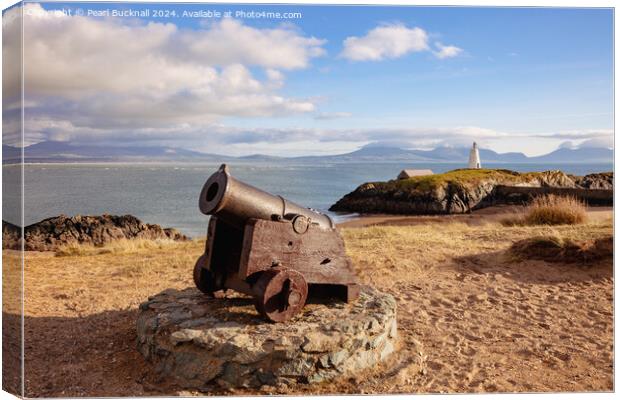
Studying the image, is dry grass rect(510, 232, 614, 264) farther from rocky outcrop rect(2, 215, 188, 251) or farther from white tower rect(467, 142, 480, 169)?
white tower rect(467, 142, 480, 169)

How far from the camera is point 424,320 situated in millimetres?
6797

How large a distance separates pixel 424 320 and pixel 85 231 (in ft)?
48.9

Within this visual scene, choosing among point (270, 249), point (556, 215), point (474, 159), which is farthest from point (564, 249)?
point (474, 159)

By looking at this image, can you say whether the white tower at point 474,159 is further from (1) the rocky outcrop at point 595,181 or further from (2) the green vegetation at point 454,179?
(1) the rocky outcrop at point 595,181

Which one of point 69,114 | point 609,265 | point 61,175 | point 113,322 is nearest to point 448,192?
point 69,114

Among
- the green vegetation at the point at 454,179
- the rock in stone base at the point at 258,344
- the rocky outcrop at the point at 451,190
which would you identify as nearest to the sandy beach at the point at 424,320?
the rock in stone base at the point at 258,344

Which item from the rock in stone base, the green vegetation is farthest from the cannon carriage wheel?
the green vegetation

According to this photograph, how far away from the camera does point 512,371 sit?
5508 mm

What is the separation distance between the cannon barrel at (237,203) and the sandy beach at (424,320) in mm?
1561

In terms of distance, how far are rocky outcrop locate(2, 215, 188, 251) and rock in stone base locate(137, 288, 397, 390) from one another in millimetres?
12229

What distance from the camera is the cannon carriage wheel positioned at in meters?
5.27

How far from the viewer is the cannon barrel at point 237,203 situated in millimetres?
5234

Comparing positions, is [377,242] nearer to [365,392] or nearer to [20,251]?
[365,392]

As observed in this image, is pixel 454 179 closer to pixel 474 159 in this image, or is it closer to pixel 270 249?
pixel 474 159
